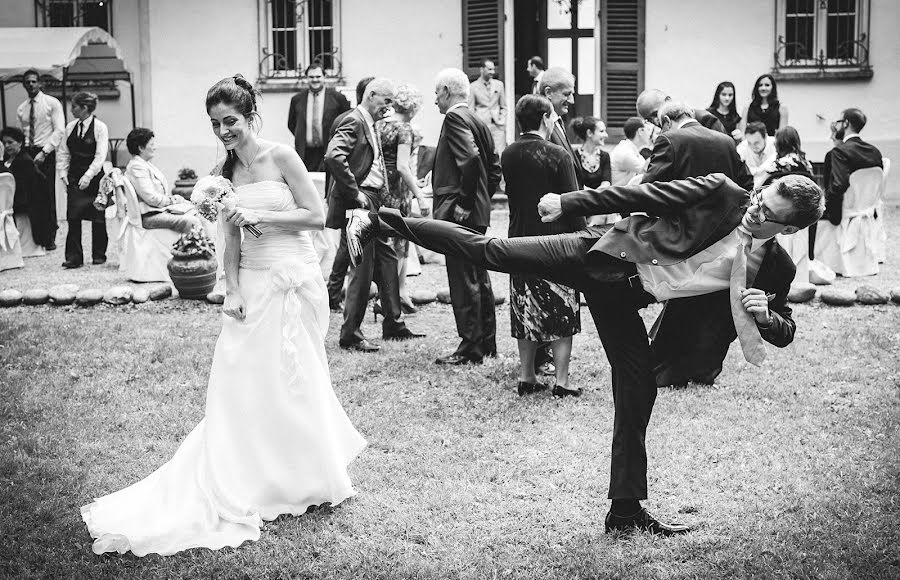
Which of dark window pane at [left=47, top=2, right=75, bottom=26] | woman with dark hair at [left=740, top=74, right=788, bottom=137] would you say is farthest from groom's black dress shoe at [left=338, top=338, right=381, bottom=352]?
dark window pane at [left=47, top=2, right=75, bottom=26]

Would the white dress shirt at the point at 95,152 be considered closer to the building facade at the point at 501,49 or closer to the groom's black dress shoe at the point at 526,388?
the building facade at the point at 501,49

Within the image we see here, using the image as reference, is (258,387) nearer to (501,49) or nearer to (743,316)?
(743,316)

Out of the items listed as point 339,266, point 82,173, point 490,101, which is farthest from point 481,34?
point 339,266

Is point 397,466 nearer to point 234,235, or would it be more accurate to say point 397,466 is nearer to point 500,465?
point 500,465

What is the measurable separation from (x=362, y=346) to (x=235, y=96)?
4002 millimetres

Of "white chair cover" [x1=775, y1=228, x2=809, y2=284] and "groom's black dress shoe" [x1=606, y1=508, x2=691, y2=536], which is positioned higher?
"white chair cover" [x1=775, y1=228, x2=809, y2=284]

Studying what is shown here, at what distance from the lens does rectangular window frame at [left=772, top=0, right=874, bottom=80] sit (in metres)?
18.0

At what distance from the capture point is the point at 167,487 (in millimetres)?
5188

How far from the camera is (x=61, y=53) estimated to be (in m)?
16.5

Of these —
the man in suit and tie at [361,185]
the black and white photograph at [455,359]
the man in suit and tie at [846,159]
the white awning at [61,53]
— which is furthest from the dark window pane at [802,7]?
the man in suit and tie at [361,185]

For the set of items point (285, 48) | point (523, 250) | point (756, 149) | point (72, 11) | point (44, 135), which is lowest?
point (523, 250)

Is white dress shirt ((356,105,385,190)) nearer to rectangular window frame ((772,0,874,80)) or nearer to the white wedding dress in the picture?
the white wedding dress

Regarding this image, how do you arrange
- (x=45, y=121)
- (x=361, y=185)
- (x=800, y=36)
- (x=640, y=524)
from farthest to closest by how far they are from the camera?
(x=800, y=36), (x=45, y=121), (x=361, y=185), (x=640, y=524)

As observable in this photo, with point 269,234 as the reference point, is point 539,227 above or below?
below
